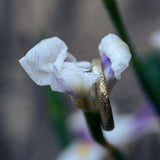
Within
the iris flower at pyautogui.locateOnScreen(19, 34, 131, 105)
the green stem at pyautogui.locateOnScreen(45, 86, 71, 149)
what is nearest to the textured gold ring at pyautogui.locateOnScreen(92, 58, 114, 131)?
the iris flower at pyautogui.locateOnScreen(19, 34, 131, 105)

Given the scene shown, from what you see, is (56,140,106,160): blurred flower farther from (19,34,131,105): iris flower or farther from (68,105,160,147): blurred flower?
(19,34,131,105): iris flower

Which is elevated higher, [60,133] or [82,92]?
[82,92]

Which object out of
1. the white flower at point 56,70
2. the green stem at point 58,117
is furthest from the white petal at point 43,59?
the green stem at point 58,117

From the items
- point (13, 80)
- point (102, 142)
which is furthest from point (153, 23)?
point (102, 142)

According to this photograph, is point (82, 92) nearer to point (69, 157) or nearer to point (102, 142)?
point (102, 142)

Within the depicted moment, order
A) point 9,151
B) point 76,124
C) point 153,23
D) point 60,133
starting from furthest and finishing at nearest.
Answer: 1. point 153,23
2. point 9,151
3. point 76,124
4. point 60,133

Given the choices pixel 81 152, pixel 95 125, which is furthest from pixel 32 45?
pixel 95 125

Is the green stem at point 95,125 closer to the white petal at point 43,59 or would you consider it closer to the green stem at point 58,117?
the white petal at point 43,59
